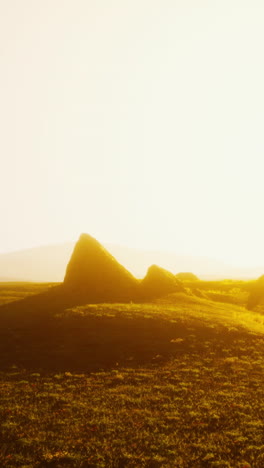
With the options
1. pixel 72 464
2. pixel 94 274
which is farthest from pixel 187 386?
pixel 94 274

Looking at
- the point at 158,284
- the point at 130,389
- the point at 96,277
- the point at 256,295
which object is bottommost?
the point at 130,389

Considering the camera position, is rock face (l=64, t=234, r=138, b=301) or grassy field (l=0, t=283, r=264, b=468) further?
rock face (l=64, t=234, r=138, b=301)

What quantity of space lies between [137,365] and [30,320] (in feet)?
66.1

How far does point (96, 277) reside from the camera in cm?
6750

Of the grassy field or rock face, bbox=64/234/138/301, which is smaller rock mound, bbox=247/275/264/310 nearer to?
the grassy field

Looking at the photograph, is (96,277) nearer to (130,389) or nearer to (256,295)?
(130,389)

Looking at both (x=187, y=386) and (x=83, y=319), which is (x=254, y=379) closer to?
(x=187, y=386)

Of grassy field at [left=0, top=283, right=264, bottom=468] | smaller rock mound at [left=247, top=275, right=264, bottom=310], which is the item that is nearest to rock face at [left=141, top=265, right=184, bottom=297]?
grassy field at [left=0, top=283, right=264, bottom=468]

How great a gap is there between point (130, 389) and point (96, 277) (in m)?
37.6

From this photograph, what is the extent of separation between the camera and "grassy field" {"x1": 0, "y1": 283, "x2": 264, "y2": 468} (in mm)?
21016

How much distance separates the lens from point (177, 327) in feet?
157

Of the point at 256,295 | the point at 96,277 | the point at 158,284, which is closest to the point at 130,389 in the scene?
the point at 96,277

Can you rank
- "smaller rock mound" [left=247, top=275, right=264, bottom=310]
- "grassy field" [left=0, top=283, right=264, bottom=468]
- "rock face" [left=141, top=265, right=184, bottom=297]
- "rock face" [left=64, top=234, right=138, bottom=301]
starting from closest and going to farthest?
"grassy field" [left=0, top=283, right=264, bottom=468]
"rock face" [left=64, top=234, right=138, bottom=301]
"rock face" [left=141, top=265, right=184, bottom=297]
"smaller rock mound" [left=247, top=275, right=264, bottom=310]

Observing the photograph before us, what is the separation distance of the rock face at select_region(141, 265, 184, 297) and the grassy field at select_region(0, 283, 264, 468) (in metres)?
15.8
